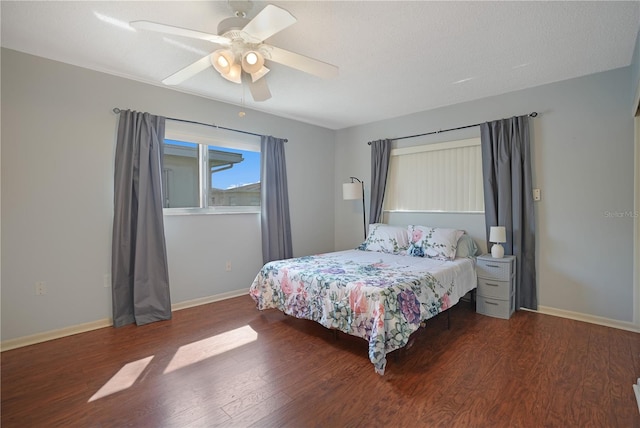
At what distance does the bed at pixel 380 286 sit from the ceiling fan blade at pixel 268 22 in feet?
6.01

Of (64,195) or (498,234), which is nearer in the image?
(64,195)

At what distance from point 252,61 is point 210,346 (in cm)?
224

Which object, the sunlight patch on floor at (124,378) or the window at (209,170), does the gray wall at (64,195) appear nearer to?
the window at (209,170)

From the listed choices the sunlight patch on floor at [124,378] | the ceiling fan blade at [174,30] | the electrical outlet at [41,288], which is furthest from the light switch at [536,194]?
the electrical outlet at [41,288]

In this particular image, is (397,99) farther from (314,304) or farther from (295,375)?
(295,375)

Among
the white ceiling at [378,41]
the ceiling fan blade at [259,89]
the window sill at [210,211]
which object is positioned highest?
the white ceiling at [378,41]

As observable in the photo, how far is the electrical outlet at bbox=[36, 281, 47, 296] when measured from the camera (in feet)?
8.76

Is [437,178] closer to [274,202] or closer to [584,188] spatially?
[584,188]

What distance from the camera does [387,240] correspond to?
403 cm

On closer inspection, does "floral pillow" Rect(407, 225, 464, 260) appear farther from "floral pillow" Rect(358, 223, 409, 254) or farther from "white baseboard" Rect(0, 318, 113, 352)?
"white baseboard" Rect(0, 318, 113, 352)

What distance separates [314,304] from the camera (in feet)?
8.84

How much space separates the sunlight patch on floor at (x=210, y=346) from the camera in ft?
7.67

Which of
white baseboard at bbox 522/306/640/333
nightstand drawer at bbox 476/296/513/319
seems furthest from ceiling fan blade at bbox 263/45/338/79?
white baseboard at bbox 522/306/640/333

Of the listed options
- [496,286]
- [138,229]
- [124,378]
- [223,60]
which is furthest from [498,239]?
[138,229]
